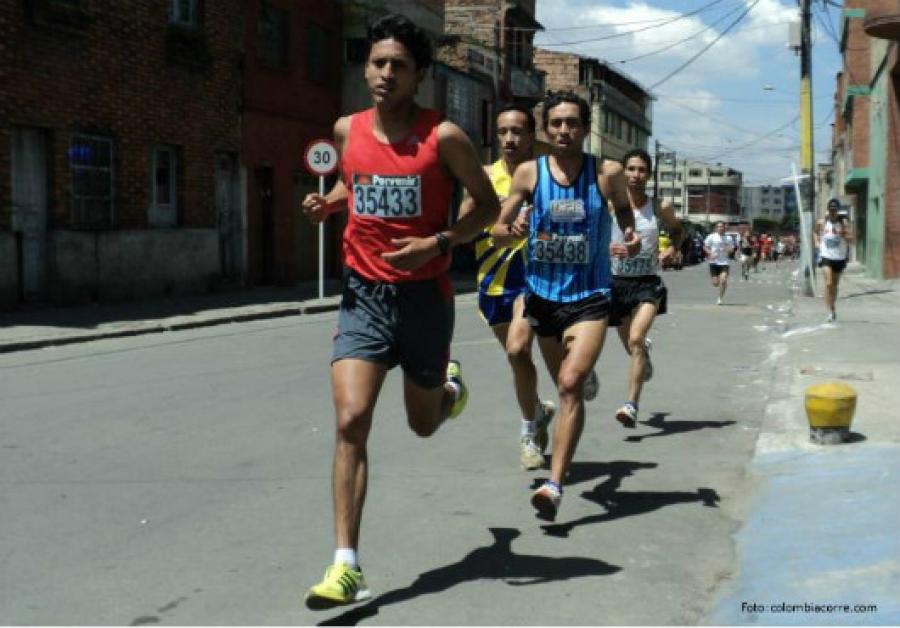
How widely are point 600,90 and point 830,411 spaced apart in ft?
223

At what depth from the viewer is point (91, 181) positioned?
18797 mm

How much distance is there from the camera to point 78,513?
212 inches

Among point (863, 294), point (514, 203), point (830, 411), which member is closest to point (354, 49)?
point (863, 294)

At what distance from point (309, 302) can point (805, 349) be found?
33.0 feet

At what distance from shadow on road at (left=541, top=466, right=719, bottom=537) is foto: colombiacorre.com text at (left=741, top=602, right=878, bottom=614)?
1.29 metres

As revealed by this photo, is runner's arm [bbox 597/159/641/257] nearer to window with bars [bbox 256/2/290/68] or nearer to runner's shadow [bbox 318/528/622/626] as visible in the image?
runner's shadow [bbox 318/528/622/626]

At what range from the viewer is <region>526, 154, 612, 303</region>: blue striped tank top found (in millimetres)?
5719

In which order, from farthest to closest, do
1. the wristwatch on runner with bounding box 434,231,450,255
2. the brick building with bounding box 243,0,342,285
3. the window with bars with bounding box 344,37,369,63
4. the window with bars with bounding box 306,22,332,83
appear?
the window with bars with bounding box 344,37,369,63 < the window with bars with bounding box 306,22,332,83 < the brick building with bounding box 243,0,342,285 < the wristwatch on runner with bounding box 434,231,450,255

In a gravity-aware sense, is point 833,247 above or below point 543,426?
above

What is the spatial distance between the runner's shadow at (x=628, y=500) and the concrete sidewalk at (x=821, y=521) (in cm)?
28

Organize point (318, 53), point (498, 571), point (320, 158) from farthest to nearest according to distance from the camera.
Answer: point (318, 53), point (320, 158), point (498, 571)

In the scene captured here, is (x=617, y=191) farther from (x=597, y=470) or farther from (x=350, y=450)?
(x=350, y=450)

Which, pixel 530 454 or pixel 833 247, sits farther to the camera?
pixel 833 247

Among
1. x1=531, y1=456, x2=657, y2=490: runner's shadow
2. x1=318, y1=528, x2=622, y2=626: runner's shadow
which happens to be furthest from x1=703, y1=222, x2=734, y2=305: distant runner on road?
x1=318, y1=528, x2=622, y2=626: runner's shadow
